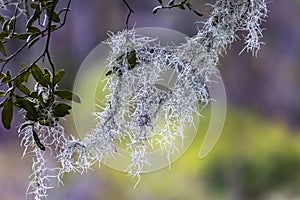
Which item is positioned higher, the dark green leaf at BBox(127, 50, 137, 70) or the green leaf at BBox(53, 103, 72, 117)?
the dark green leaf at BBox(127, 50, 137, 70)

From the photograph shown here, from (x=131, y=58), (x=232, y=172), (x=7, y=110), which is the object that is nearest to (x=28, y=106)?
(x=7, y=110)

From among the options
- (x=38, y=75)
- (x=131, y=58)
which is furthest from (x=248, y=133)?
(x=38, y=75)

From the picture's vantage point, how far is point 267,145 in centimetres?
128

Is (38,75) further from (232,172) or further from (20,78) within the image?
(232,172)

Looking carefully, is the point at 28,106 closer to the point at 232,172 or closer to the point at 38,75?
the point at 38,75

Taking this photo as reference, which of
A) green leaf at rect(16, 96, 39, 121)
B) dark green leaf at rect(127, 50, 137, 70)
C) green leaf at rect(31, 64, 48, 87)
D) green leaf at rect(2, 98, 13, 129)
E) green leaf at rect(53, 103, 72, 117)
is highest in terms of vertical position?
dark green leaf at rect(127, 50, 137, 70)

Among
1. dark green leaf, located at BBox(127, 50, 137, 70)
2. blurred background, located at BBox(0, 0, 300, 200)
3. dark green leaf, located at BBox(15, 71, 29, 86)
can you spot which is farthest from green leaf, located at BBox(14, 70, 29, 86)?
blurred background, located at BBox(0, 0, 300, 200)

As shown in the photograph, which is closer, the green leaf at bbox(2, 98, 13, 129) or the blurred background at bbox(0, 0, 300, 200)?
the green leaf at bbox(2, 98, 13, 129)

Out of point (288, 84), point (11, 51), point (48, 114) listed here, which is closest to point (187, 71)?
point (48, 114)

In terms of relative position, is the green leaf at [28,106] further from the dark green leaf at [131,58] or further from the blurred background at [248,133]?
the blurred background at [248,133]

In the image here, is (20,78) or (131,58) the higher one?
(131,58)

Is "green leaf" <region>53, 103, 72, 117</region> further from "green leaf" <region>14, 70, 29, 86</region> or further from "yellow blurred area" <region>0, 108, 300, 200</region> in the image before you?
"yellow blurred area" <region>0, 108, 300, 200</region>

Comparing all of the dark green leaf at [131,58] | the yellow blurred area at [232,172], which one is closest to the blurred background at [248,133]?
the yellow blurred area at [232,172]

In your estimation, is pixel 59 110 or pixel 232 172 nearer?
pixel 59 110
